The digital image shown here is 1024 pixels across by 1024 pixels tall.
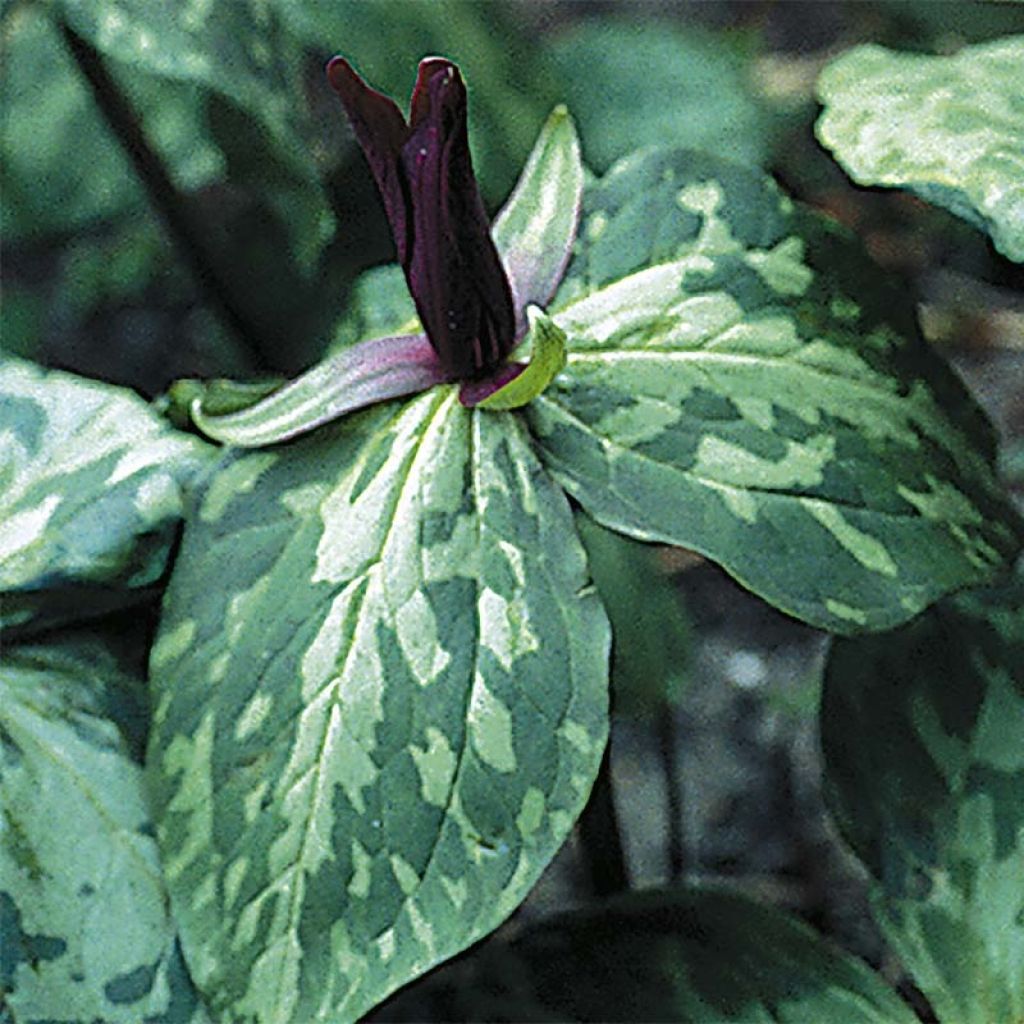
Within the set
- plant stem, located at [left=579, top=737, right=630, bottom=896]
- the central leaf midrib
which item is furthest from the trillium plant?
plant stem, located at [left=579, top=737, right=630, bottom=896]

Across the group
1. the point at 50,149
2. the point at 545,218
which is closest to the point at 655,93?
the point at 50,149

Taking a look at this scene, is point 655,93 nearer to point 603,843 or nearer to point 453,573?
point 603,843

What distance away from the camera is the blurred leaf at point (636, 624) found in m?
1.08

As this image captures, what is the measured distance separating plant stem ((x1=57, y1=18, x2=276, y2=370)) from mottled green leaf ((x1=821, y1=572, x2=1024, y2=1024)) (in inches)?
20.5

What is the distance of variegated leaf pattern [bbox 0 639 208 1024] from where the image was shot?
0.66m

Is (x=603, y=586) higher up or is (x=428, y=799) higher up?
(x=428, y=799)

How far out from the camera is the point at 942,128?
684mm

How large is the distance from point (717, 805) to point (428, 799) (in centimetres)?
62

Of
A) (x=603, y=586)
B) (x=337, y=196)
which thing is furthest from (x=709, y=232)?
(x=337, y=196)

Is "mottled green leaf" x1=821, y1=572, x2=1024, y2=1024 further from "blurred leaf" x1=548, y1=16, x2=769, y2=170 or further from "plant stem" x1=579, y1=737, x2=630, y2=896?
A: "blurred leaf" x1=548, y1=16, x2=769, y2=170

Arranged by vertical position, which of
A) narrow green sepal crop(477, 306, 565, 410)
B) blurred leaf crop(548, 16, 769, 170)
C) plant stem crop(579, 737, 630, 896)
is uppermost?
narrow green sepal crop(477, 306, 565, 410)

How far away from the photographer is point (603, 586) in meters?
1.08

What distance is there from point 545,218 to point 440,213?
8 centimetres

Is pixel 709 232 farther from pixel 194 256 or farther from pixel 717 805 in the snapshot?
pixel 717 805
